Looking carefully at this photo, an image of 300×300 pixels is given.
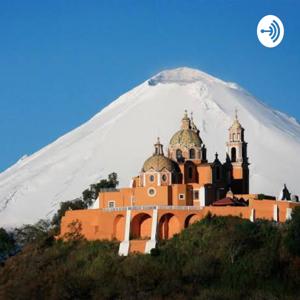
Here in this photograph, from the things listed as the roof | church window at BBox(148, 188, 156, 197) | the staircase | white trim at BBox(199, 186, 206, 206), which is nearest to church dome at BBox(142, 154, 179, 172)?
church window at BBox(148, 188, 156, 197)

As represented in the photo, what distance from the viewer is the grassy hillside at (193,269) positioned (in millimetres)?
60250

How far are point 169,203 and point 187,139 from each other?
5.59m

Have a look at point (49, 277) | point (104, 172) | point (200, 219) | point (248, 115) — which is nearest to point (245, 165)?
point (200, 219)

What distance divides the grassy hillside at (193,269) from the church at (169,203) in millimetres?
1102

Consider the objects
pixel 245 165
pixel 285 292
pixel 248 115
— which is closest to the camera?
pixel 285 292

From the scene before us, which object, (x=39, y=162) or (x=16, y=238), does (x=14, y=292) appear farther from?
(x=39, y=162)

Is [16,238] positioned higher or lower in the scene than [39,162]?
lower

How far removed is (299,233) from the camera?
2410 inches

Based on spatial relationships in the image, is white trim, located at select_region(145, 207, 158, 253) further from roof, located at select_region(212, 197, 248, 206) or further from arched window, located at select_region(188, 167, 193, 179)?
arched window, located at select_region(188, 167, 193, 179)

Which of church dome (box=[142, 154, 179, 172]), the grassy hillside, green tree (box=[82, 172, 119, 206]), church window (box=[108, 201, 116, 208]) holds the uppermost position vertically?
green tree (box=[82, 172, 119, 206])

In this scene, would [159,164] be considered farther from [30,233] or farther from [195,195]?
[30,233]

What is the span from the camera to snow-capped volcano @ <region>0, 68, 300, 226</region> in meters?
105

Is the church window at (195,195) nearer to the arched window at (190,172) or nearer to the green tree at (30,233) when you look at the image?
the arched window at (190,172)

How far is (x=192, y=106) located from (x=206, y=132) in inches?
278
